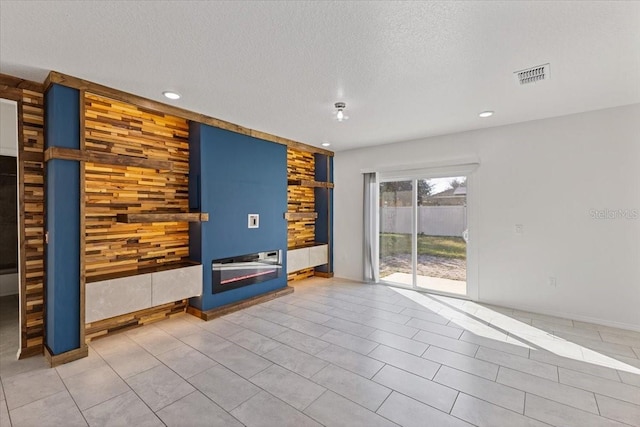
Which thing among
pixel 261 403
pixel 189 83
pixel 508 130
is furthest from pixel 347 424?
pixel 508 130

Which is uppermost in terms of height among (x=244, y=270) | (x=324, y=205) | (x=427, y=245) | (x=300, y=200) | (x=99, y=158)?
(x=99, y=158)

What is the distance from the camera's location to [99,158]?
2.92 m

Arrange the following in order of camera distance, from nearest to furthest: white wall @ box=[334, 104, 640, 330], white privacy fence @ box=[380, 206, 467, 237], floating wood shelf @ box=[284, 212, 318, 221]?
1. white wall @ box=[334, 104, 640, 330]
2. white privacy fence @ box=[380, 206, 467, 237]
3. floating wood shelf @ box=[284, 212, 318, 221]

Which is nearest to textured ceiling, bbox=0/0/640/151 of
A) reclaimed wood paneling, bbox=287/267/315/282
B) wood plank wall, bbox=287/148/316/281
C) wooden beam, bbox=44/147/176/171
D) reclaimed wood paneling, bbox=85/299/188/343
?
wooden beam, bbox=44/147/176/171

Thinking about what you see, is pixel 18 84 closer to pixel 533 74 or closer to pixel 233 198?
pixel 233 198

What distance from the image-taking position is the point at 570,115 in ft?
12.5

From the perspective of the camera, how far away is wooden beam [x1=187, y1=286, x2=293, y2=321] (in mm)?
3854

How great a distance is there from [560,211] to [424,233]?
6.24 feet

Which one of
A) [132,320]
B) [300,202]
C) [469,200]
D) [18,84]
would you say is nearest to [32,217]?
[18,84]

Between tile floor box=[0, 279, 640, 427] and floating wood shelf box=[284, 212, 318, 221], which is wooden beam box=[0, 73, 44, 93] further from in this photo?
floating wood shelf box=[284, 212, 318, 221]

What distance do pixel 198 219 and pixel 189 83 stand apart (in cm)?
168

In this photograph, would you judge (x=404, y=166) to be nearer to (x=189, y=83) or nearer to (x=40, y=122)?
(x=189, y=83)

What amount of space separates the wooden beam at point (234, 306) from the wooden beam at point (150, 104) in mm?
2563

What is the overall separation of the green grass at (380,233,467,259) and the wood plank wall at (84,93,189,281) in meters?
3.62
